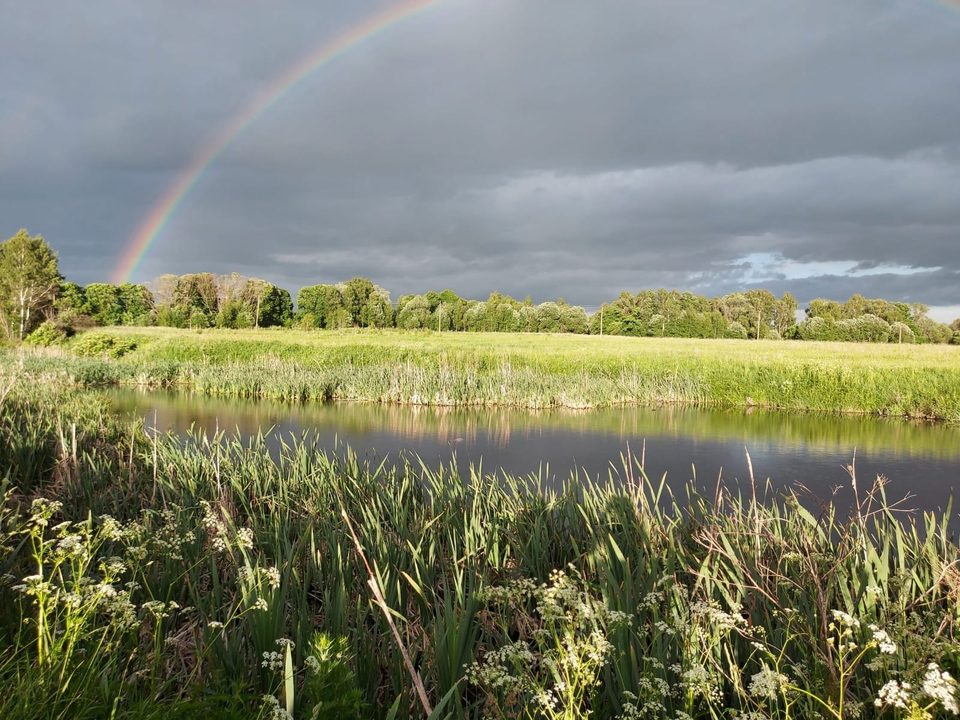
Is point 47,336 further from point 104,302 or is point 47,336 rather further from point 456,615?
point 456,615

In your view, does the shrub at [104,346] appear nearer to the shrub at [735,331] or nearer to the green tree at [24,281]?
the green tree at [24,281]

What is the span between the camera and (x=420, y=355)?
2288 centimetres

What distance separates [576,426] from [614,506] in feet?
30.3

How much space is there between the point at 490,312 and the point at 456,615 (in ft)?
200

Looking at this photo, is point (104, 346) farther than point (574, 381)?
Yes

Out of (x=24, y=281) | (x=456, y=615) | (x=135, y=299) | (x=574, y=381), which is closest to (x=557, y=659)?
(x=456, y=615)

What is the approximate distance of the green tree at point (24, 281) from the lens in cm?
3606

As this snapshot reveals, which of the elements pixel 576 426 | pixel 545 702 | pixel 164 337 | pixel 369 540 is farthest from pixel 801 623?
pixel 164 337

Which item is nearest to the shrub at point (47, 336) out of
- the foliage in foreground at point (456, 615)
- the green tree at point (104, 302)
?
the green tree at point (104, 302)

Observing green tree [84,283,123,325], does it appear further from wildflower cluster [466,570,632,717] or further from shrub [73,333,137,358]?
wildflower cluster [466,570,632,717]

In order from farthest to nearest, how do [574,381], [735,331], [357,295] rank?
[735,331] < [357,295] < [574,381]

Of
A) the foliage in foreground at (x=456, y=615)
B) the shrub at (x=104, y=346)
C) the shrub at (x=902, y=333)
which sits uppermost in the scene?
the shrub at (x=902, y=333)

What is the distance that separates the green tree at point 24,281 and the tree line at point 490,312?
10.6 metres

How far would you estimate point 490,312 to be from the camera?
63344mm
